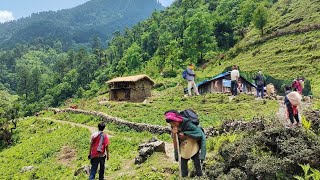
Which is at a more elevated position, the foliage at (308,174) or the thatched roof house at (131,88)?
the thatched roof house at (131,88)

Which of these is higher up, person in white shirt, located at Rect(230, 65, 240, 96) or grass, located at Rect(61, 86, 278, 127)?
A: person in white shirt, located at Rect(230, 65, 240, 96)

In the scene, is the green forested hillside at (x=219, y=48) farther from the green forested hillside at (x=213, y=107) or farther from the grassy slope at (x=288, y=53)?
the green forested hillside at (x=213, y=107)

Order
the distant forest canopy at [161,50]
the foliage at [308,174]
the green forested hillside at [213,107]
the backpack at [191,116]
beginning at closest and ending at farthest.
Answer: the foliage at [308,174] < the backpack at [191,116] < the green forested hillside at [213,107] < the distant forest canopy at [161,50]

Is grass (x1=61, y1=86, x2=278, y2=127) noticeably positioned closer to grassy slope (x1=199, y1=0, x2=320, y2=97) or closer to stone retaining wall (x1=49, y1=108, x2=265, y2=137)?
stone retaining wall (x1=49, y1=108, x2=265, y2=137)

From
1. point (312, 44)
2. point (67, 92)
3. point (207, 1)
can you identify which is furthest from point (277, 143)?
point (207, 1)

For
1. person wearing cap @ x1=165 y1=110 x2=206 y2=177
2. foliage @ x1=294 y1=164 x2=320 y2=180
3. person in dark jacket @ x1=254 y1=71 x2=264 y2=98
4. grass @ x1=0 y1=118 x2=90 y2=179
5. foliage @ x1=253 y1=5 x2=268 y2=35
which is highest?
foliage @ x1=253 y1=5 x2=268 y2=35

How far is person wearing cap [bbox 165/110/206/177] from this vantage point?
9.20 meters

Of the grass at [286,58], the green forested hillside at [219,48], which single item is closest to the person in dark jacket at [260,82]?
the green forested hillside at [219,48]

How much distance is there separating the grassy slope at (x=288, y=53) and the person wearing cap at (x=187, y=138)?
28625 mm

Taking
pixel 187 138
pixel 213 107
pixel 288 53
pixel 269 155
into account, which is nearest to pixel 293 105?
pixel 269 155

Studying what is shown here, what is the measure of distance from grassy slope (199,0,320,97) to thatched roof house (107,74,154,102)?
1417 cm

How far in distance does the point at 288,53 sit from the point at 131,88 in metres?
25.3

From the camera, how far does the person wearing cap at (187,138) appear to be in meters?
9.20

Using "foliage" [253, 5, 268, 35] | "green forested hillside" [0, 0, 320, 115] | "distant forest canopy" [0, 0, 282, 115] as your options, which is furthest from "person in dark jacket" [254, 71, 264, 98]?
"foliage" [253, 5, 268, 35]
